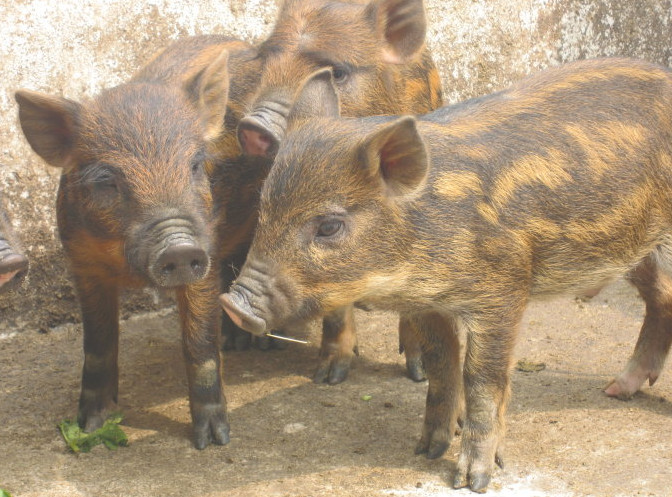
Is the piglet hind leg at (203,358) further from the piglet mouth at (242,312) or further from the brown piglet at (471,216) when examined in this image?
the piglet mouth at (242,312)

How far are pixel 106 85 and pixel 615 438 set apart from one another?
3.35m

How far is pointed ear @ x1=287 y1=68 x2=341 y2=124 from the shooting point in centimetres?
437

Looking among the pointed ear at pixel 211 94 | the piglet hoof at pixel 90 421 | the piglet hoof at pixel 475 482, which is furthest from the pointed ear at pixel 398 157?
the piglet hoof at pixel 90 421

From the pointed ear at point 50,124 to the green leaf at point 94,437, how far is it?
4.01 ft

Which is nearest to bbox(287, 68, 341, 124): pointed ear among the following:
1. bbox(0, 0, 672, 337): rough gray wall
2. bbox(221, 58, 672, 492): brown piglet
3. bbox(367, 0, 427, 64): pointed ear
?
bbox(221, 58, 672, 492): brown piglet

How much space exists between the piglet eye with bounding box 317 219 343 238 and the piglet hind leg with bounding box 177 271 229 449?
1.00 metres

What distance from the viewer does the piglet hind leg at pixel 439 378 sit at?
4.58 meters

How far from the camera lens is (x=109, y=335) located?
5.05 metres

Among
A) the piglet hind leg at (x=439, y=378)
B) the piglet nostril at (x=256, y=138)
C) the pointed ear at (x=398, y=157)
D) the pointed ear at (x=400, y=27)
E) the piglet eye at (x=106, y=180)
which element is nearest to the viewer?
the pointed ear at (x=398, y=157)

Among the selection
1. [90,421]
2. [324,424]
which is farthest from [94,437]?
[324,424]

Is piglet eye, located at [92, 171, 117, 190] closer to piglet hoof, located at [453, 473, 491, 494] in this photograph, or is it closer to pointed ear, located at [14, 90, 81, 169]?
pointed ear, located at [14, 90, 81, 169]

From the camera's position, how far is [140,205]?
4.34m

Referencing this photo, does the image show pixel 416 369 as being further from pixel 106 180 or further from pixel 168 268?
pixel 106 180

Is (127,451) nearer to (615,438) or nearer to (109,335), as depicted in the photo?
(109,335)
